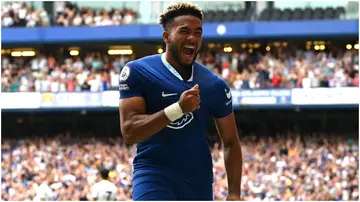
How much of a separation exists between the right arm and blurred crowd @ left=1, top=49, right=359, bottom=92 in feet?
80.7

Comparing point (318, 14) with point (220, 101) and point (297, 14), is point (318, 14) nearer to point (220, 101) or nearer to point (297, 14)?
point (297, 14)

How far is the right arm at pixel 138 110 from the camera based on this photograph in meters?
4.68

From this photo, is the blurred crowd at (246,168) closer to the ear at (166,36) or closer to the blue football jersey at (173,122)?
the blue football jersey at (173,122)

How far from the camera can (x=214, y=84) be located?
514 centimetres

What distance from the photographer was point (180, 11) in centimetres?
499

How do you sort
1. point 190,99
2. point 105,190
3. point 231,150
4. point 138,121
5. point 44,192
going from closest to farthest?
point 190,99 < point 138,121 < point 231,150 < point 105,190 < point 44,192

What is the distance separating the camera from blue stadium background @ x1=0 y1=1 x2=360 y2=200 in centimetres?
2756

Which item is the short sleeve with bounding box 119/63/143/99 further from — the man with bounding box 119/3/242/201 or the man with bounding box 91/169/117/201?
the man with bounding box 91/169/117/201

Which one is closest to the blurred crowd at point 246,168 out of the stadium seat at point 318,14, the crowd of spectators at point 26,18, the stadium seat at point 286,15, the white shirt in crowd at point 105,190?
the stadium seat at point 318,14

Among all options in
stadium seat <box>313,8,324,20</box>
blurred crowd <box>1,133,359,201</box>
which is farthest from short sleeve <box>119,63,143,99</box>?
stadium seat <box>313,8,324,20</box>

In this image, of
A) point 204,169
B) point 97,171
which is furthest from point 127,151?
point 204,169

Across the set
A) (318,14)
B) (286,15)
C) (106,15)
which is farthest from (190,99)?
(106,15)

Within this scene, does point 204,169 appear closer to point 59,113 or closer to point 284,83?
point 284,83

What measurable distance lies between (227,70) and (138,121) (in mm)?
25500
